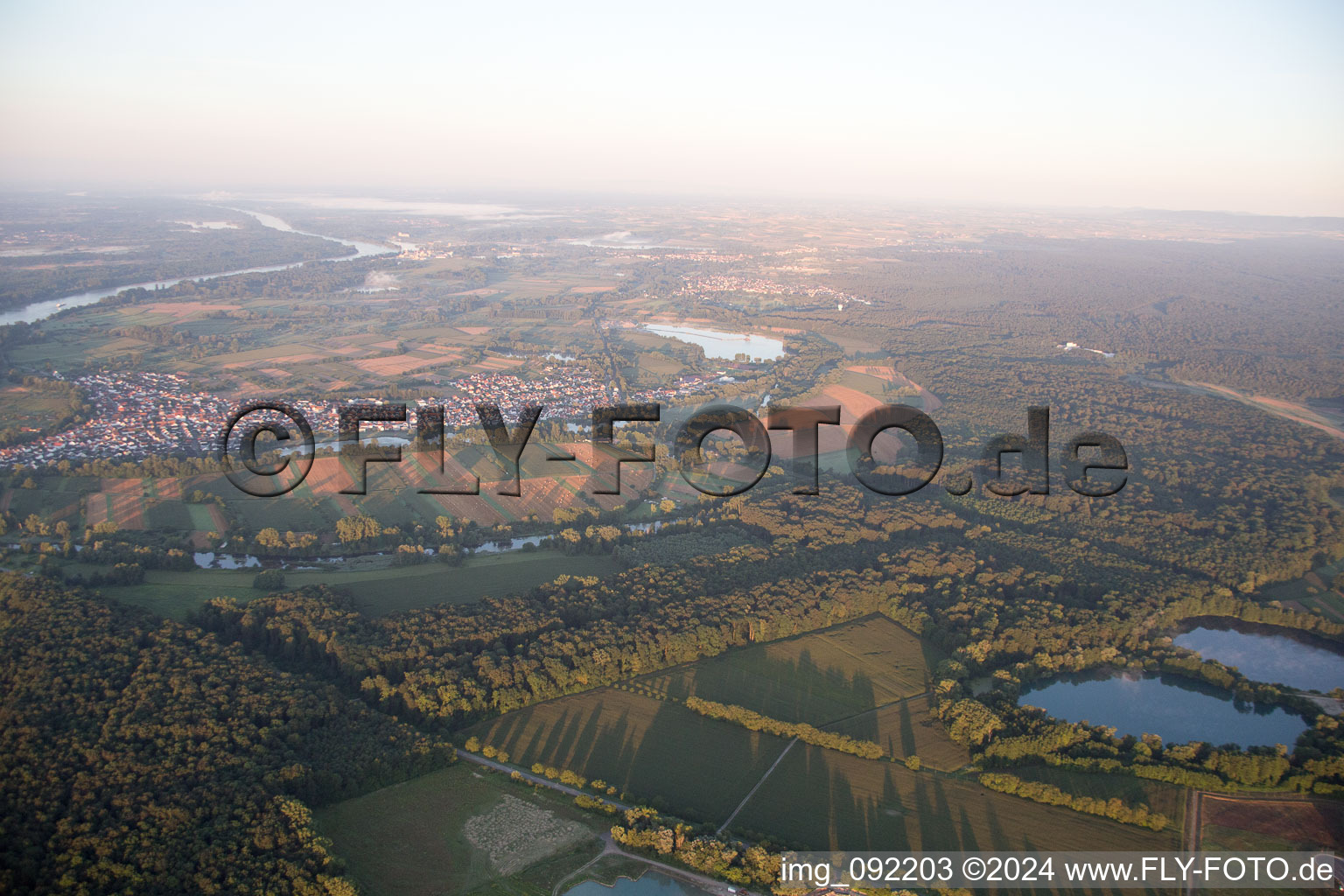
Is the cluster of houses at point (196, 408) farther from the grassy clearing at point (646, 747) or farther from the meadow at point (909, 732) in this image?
the meadow at point (909, 732)

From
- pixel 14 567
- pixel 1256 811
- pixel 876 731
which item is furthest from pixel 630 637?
pixel 14 567

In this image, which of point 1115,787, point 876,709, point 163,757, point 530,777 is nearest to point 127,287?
point 163,757

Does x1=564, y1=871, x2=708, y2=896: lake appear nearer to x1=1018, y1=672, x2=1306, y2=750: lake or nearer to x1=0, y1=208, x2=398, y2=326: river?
x1=1018, y1=672, x2=1306, y2=750: lake

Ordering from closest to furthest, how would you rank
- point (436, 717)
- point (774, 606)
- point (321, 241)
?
point (436, 717)
point (774, 606)
point (321, 241)

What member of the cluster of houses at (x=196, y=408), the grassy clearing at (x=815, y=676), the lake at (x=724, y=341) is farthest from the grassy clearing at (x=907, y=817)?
the lake at (x=724, y=341)

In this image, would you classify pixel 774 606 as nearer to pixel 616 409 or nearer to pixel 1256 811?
pixel 1256 811

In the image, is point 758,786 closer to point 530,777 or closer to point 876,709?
point 876,709

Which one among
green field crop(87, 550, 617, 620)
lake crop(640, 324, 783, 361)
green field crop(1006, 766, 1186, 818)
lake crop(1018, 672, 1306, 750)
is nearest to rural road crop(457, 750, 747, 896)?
green field crop(1006, 766, 1186, 818)
